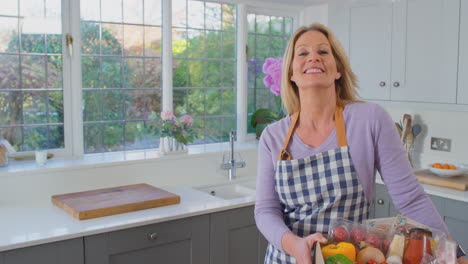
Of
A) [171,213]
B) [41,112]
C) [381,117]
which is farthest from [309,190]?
[41,112]

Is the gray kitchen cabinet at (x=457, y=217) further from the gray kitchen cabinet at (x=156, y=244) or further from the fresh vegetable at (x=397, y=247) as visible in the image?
the fresh vegetable at (x=397, y=247)

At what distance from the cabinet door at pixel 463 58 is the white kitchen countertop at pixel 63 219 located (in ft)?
4.63

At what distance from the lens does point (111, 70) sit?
325 cm

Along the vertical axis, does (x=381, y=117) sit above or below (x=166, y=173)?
above


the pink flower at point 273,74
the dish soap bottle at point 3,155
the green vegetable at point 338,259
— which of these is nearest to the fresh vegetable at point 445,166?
the pink flower at point 273,74

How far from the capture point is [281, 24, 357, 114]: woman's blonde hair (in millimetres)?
1638

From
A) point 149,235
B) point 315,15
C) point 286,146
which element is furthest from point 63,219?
point 315,15

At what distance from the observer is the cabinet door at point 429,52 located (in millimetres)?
3119

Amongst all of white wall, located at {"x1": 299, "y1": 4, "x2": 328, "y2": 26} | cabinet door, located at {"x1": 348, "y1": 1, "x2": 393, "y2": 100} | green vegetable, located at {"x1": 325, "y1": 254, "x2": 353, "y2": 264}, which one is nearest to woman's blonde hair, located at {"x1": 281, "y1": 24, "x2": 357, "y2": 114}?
green vegetable, located at {"x1": 325, "y1": 254, "x2": 353, "y2": 264}

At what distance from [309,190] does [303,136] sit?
0.17 metres

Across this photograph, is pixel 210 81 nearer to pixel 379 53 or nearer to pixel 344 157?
pixel 379 53

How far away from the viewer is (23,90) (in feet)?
9.64

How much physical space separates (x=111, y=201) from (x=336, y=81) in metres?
1.39

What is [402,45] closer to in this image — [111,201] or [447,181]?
[447,181]
